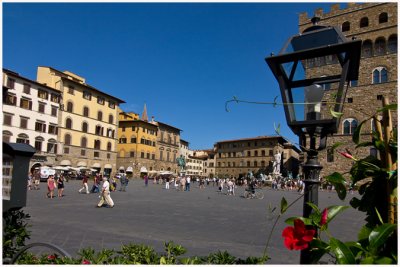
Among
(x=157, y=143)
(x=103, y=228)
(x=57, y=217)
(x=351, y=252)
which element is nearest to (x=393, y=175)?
(x=351, y=252)

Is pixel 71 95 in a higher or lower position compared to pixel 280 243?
higher

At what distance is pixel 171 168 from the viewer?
217ft

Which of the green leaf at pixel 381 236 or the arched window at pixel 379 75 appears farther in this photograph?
the arched window at pixel 379 75

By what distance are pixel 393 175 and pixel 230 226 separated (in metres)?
7.78

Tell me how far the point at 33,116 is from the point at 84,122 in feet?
26.3

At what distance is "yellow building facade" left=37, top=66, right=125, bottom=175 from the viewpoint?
41.5 meters

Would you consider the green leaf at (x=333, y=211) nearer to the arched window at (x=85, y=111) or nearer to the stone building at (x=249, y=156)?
the arched window at (x=85, y=111)

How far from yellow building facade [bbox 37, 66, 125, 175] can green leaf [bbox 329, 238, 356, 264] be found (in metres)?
42.9

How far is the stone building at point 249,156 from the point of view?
7231 centimetres

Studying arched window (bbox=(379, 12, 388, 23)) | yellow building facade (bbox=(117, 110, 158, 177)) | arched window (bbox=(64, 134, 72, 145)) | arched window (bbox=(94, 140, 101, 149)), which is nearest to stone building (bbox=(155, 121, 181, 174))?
yellow building facade (bbox=(117, 110, 158, 177))

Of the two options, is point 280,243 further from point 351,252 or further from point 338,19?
point 338,19

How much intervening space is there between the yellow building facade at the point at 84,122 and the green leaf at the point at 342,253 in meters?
42.9

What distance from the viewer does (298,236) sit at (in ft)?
4.31

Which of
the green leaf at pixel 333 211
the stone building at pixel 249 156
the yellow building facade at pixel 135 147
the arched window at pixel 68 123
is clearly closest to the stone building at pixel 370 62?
the arched window at pixel 68 123
